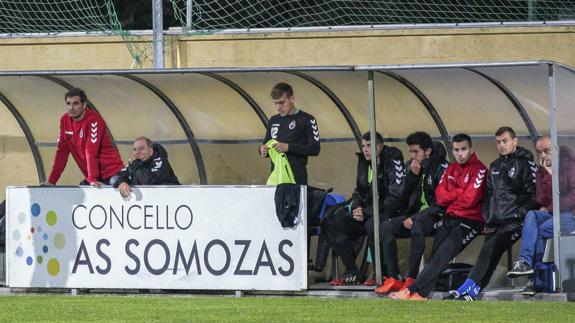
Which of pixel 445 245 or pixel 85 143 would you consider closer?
pixel 445 245

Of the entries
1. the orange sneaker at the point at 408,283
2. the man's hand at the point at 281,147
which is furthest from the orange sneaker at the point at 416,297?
A: the man's hand at the point at 281,147

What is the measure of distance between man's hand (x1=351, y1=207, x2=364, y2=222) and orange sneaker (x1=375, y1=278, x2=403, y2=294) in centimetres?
80

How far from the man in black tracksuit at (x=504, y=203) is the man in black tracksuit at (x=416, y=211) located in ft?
1.80

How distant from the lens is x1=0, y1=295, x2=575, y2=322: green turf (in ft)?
33.1

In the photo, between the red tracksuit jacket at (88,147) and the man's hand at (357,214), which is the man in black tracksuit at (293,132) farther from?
the red tracksuit jacket at (88,147)

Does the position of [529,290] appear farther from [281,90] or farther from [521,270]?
[281,90]

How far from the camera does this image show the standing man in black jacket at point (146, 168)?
13172 mm

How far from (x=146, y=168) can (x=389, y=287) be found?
268 centimetres

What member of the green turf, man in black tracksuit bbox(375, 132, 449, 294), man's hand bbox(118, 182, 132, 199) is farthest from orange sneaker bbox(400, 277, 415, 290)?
man's hand bbox(118, 182, 132, 199)

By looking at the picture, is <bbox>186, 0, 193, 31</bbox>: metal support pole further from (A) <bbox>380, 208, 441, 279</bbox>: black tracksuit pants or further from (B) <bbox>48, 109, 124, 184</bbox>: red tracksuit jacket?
(A) <bbox>380, 208, 441, 279</bbox>: black tracksuit pants

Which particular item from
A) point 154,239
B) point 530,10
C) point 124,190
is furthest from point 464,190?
point 530,10

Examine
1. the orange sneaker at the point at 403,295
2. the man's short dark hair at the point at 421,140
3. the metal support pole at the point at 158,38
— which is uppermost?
the metal support pole at the point at 158,38

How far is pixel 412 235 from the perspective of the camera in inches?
477

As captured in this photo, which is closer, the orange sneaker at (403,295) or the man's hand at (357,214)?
the orange sneaker at (403,295)
